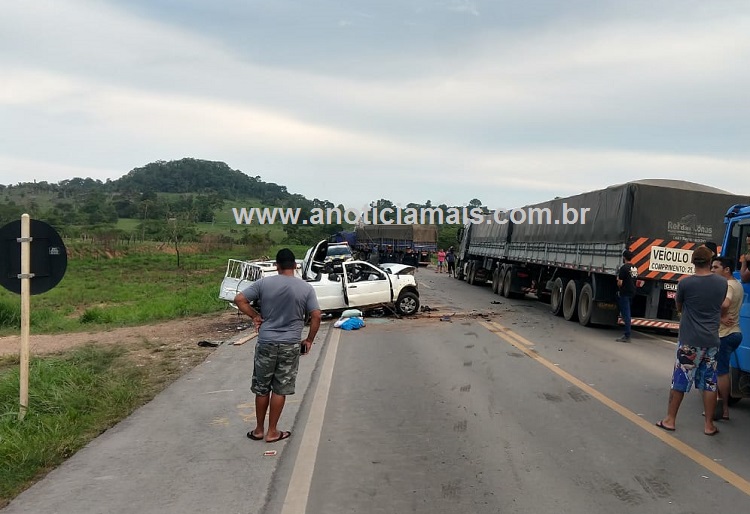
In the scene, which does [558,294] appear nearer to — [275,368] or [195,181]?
[275,368]

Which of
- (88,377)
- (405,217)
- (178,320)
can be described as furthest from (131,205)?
(88,377)

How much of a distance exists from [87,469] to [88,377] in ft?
11.9

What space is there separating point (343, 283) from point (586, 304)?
19.3ft

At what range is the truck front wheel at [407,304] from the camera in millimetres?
16203

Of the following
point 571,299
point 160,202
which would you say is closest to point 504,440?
point 571,299

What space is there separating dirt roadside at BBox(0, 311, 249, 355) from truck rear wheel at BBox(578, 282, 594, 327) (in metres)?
7.97

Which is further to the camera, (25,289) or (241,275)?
(241,275)

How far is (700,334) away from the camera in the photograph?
587 cm

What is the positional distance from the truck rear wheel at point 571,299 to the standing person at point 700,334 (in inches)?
348

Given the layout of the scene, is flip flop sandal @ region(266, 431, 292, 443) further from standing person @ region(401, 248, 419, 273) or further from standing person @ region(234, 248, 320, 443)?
standing person @ region(401, 248, 419, 273)

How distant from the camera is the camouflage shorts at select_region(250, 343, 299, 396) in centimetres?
564

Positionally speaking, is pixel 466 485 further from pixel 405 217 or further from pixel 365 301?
pixel 405 217

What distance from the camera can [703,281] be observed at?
5.91m

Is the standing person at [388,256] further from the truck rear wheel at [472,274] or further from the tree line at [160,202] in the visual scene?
the truck rear wheel at [472,274]
